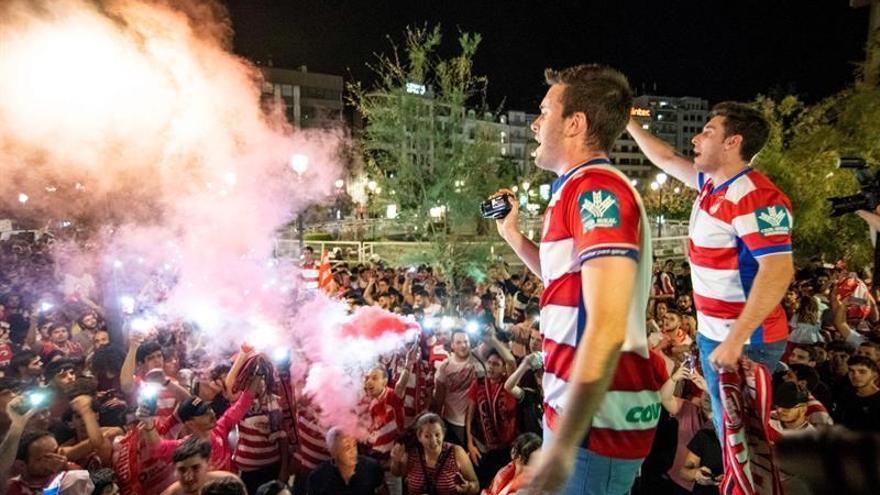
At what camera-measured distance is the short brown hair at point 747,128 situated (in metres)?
3.06

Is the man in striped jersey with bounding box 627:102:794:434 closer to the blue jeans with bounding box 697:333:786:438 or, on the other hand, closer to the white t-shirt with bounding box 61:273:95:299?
the blue jeans with bounding box 697:333:786:438

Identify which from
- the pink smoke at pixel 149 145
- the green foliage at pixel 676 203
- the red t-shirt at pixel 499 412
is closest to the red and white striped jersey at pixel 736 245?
the red t-shirt at pixel 499 412

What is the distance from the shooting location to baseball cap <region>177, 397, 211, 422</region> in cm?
544

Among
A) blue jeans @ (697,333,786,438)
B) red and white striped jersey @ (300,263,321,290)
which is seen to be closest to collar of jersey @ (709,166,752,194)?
blue jeans @ (697,333,786,438)

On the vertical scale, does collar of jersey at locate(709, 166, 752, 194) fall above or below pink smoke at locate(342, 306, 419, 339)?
above

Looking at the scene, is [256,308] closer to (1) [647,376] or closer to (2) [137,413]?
(2) [137,413]

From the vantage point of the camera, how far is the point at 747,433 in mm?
2525

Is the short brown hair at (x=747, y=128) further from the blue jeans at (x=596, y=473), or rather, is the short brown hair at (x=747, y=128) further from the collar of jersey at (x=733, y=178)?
the blue jeans at (x=596, y=473)

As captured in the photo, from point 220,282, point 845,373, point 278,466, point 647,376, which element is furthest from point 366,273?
point 647,376

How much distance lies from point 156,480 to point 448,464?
269cm

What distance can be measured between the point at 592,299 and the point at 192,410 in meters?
4.92

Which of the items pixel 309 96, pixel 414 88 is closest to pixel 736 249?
pixel 414 88

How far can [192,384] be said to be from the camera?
685 cm

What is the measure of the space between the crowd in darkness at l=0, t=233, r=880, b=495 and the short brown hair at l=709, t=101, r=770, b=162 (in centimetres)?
223
